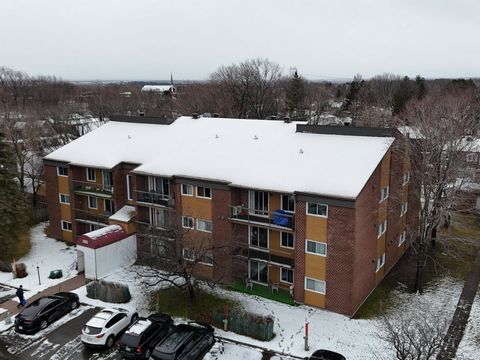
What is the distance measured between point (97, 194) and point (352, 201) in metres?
21.5

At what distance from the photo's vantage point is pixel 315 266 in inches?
1112

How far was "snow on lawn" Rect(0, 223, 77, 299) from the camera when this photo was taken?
32.7 meters

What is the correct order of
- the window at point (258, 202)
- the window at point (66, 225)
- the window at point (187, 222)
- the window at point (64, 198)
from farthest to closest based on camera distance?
the window at point (66, 225), the window at point (64, 198), the window at point (187, 222), the window at point (258, 202)

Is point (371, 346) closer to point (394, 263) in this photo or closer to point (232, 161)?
point (394, 263)

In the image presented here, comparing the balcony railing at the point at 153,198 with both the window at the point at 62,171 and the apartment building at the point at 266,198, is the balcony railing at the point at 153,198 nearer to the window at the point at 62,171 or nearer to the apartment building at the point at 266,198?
the apartment building at the point at 266,198

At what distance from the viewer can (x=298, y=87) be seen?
9150 cm

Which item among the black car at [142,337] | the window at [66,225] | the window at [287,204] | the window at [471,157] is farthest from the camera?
the window at [66,225]

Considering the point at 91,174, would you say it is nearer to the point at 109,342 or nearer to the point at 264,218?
the point at 264,218

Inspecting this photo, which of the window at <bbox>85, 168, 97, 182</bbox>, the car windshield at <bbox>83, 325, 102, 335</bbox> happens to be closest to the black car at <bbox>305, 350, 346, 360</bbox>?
the car windshield at <bbox>83, 325, 102, 335</bbox>

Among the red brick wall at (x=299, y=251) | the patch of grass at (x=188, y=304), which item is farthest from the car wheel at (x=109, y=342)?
the red brick wall at (x=299, y=251)

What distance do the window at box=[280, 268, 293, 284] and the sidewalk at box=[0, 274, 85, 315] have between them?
14.1 m

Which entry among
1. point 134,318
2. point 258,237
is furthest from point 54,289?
point 258,237

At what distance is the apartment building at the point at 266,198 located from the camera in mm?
27672

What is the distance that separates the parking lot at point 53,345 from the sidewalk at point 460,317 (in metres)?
17.3
